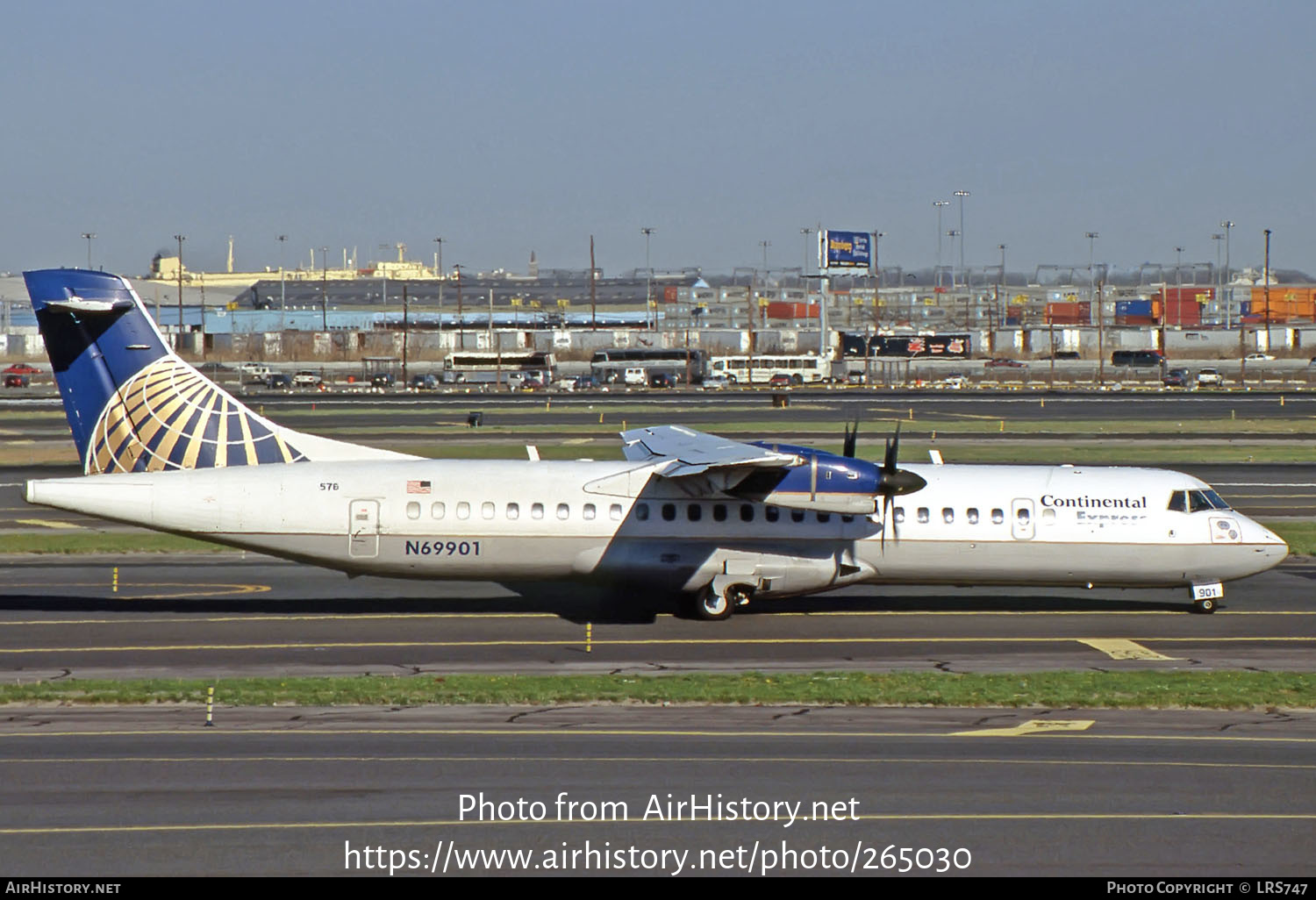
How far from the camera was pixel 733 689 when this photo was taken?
71.5 ft

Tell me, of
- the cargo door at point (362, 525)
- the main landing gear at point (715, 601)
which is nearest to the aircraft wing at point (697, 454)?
the main landing gear at point (715, 601)

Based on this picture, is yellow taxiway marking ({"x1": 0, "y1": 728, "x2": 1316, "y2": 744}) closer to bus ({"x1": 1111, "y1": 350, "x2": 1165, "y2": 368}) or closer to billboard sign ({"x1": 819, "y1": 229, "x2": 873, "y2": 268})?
bus ({"x1": 1111, "y1": 350, "x2": 1165, "y2": 368})

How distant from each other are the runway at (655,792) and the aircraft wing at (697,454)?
6.29 m

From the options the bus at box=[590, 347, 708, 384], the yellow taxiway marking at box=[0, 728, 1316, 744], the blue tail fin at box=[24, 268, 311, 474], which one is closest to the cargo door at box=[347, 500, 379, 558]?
the blue tail fin at box=[24, 268, 311, 474]

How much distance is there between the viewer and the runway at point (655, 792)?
43.8 ft

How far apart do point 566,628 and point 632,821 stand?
13.2 metres

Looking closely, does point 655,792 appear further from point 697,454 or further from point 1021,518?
point 1021,518

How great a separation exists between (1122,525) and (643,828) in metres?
18.3

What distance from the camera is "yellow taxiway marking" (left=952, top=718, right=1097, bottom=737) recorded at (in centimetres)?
1895

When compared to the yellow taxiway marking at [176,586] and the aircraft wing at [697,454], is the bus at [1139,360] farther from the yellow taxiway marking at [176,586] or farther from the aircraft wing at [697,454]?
the yellow taxiway marking at [176,586]

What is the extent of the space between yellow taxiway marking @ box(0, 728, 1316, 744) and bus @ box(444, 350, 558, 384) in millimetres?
103071

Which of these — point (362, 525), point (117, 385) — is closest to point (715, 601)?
point (362, 525)

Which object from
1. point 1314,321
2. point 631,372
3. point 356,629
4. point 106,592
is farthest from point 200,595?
point 1314,321
